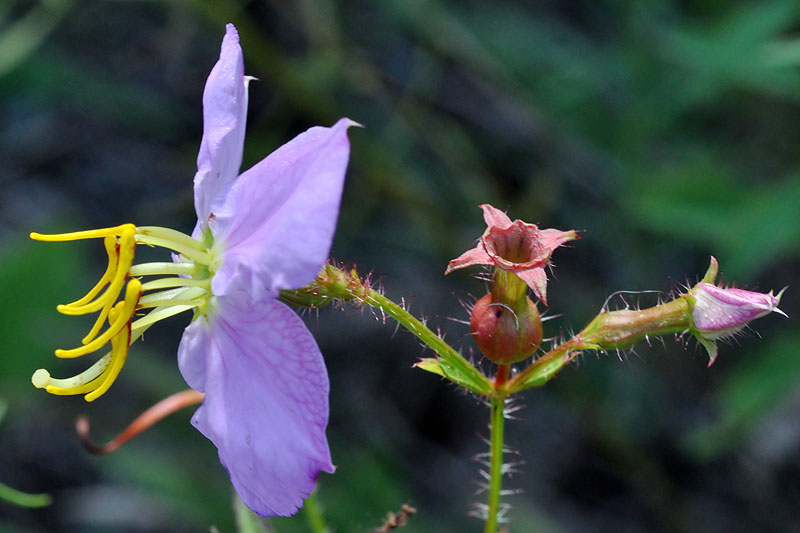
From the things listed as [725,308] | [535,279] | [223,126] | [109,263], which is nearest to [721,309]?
[725,308]

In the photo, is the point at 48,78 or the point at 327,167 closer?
the point at 327,167

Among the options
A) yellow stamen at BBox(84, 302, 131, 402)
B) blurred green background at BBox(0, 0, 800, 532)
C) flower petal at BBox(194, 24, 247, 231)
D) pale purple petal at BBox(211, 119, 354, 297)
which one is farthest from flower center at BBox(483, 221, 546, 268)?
blurred green background at BBox(0, 0, 800, 532)

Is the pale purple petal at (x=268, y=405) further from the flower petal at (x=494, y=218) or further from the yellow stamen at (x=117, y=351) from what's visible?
the flower petal at (x=494, y=218)

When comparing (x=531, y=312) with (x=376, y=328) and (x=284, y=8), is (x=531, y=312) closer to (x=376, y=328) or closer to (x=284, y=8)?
(x=376, y=328)

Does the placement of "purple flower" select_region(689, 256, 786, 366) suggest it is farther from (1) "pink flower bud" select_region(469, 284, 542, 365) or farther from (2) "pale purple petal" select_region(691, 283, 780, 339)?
(1) "pink flower bud" select_region(469, 284, 542, 365)

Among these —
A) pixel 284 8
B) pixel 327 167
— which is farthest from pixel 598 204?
pixel 327 167

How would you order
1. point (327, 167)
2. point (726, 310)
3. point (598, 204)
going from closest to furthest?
point (327, 167)
point (726, 310)
point (598, 204)

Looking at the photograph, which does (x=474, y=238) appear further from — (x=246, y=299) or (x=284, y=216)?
(x=284, y=216)
